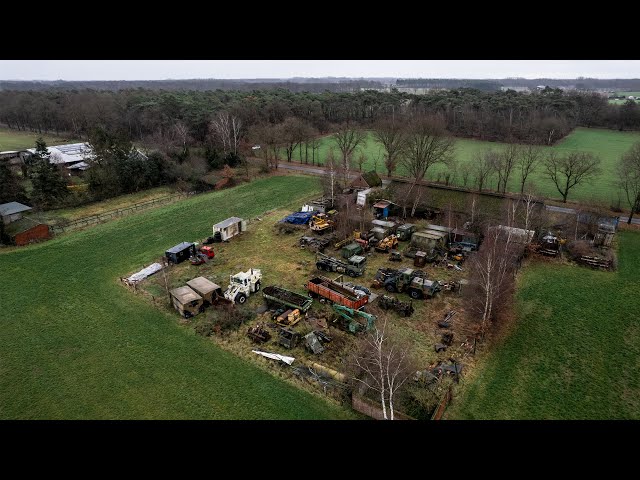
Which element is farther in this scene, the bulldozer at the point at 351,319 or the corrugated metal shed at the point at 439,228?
the corrugated metal shed at the point at 439,228

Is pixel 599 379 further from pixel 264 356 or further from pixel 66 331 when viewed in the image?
pixel 66 331

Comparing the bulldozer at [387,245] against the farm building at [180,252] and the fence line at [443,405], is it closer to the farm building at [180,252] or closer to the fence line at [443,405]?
the farm building at [180,252]

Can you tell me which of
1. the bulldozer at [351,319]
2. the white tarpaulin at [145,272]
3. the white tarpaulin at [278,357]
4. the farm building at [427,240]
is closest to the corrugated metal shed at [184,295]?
the white tarpaulin at [145,272]

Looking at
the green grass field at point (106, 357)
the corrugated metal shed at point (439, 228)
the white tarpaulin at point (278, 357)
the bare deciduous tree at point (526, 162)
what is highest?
the bare deciduous tree at point (526, 162)

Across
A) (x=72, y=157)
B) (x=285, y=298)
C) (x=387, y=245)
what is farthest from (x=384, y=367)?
(x=72, y=157)

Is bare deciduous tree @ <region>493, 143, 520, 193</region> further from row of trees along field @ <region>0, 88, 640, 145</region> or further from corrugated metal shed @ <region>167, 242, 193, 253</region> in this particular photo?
corrugated metal shed @ <region>167, 242, 193, 253</region>

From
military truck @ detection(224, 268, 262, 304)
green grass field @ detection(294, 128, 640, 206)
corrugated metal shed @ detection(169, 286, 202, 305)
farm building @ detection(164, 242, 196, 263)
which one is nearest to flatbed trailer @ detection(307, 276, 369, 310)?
military truck @ detection(224, 268, 262, 304)
